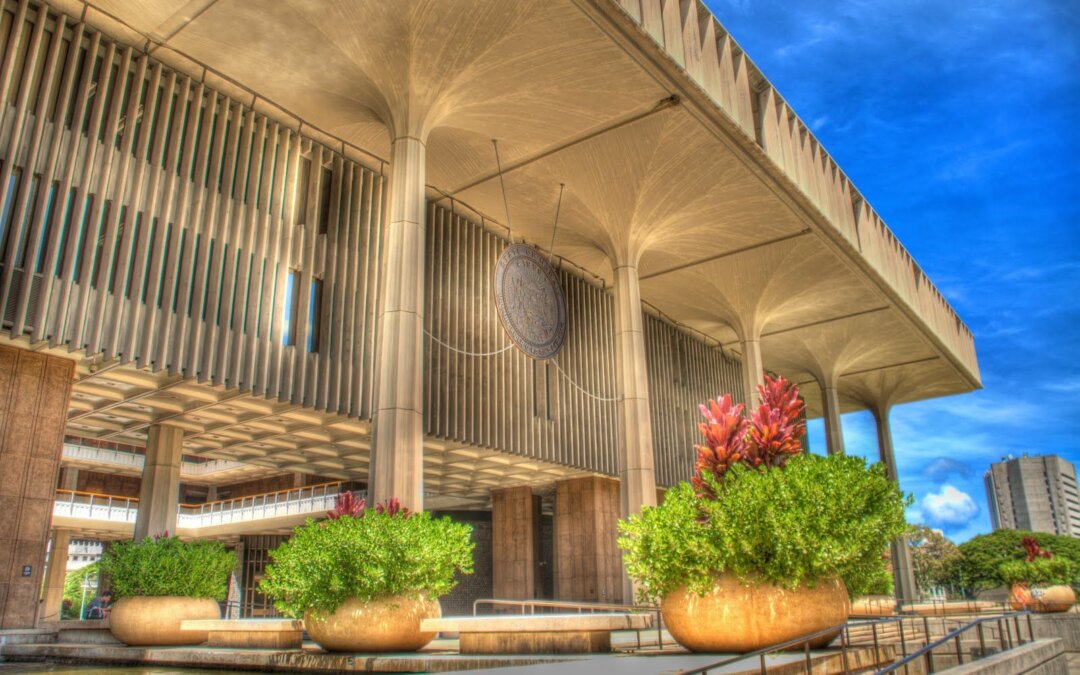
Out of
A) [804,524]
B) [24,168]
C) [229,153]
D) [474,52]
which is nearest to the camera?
[804,524]

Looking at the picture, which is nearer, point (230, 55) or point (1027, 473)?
point (230, 55)

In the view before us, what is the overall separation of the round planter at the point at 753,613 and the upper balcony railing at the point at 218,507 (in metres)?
21.3

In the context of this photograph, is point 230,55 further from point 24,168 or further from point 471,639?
point 471,639

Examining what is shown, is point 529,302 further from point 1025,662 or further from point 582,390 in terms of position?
point 1025,662

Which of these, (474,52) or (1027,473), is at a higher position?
(1027,473)

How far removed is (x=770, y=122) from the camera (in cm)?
2059

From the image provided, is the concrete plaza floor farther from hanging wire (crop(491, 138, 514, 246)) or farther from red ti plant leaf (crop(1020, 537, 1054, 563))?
red ti plant leaf (crop(1020, 537, 1054, 563))

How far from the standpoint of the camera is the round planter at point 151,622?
11312 millimetres

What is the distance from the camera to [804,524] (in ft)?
22.0

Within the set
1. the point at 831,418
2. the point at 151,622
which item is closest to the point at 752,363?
the point at 831,418

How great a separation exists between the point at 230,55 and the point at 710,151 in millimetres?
10503

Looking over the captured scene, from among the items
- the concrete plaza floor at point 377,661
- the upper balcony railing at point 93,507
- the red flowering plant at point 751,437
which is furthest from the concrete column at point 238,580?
the red flowering plant at point 751,437

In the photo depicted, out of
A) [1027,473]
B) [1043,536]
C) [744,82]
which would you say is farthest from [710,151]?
[1027,473]

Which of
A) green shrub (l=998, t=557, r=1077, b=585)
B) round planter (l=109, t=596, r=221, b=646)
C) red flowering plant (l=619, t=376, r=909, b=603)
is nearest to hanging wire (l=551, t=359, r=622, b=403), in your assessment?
green shrub (l=998, t=557, r=1077, b=585)
